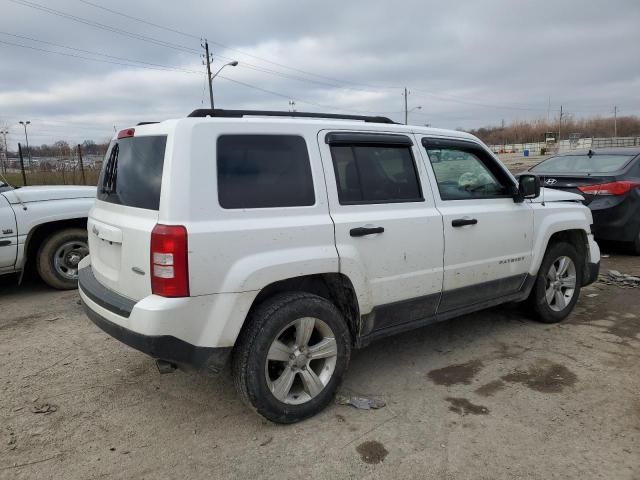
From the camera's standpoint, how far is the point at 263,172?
2961 millimetres

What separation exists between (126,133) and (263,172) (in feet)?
3.42

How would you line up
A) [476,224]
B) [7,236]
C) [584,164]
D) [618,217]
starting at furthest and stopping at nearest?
[584,164]
[618,217]
[7,236]
[476,224]

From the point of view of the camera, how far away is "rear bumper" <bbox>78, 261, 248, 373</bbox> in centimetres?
265

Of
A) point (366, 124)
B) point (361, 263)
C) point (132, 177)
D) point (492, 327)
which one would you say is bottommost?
point (492, 327)

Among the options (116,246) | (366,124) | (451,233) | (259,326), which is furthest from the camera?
(451,233)

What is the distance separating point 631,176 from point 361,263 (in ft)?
19.4

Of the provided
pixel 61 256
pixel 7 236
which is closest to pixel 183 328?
pixel 7 236

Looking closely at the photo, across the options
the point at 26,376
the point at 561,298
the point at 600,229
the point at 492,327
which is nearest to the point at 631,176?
the point at 600,229

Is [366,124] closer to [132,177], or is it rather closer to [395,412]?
[132,177]

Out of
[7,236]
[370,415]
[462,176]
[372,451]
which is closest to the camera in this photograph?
[372,451]

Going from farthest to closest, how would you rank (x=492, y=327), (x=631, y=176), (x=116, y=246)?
(x=631, y=176) < (x=492, y=327) < (x=116, y=246)

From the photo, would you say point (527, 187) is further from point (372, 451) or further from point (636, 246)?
point (636, 246)

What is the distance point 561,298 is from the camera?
192 inches

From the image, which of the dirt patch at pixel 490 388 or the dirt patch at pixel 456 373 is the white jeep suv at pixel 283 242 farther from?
the dirt patch at pixel 490 388
